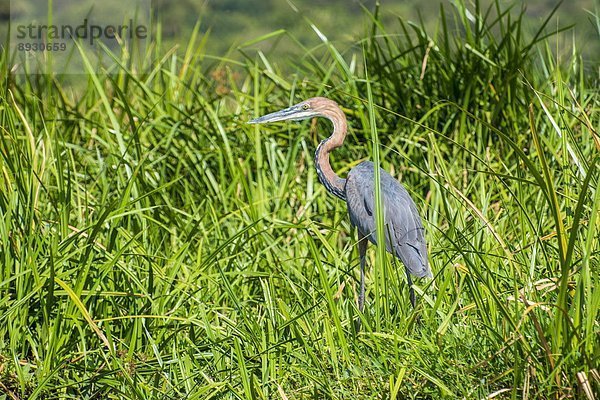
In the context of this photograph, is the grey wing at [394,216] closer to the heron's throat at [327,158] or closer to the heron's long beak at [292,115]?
the heron's throat at [327,158]

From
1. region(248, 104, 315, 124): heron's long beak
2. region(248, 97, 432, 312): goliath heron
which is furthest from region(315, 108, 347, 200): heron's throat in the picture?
region(248, 104, 315, 124): heron's long beak

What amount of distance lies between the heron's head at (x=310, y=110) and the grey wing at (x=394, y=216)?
272mm

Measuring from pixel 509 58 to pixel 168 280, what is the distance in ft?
6.71

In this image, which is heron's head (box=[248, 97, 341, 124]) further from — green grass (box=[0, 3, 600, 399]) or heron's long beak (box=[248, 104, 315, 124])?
green grass (box=[0, 3, 600, 399])

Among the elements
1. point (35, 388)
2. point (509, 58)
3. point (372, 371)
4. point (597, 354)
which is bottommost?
point (35, 388)

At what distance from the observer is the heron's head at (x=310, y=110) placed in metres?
3.19

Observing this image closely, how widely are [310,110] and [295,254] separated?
0.59m

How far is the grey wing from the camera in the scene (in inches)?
108

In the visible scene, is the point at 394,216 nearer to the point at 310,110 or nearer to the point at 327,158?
the point at 327,158

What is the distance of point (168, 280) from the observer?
8.57ft

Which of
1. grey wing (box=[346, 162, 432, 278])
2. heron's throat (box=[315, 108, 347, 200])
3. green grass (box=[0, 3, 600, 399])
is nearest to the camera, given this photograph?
green grass (box=[0, 3, 600, 399])

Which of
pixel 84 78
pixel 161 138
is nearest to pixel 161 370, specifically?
pixel 161 138

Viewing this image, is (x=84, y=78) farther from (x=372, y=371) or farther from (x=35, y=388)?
(x=372, y=371)

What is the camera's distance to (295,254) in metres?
3.44
